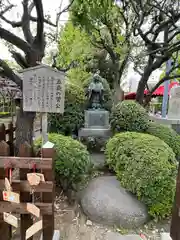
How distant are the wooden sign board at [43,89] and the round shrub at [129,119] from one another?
278 cm

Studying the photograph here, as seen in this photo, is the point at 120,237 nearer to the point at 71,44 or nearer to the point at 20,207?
the point at 20,207

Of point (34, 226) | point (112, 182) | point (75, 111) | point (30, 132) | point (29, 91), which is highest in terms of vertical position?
point (29, 91)

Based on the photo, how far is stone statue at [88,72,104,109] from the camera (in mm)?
5672

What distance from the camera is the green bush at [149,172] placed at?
8.43 ft

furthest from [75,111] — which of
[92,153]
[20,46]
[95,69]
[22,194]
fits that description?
[95,69]

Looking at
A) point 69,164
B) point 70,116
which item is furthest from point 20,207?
point 70,116

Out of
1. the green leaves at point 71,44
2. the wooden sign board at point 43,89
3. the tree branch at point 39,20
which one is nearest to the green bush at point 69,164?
the wooden sign board at point 43,89

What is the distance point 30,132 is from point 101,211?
82.5 inches

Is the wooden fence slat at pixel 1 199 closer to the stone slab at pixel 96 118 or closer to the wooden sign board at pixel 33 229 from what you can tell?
the wooden sign board at pixel 33 229

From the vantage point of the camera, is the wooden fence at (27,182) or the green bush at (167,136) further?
the green bush at (167,136)

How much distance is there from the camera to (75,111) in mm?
5285

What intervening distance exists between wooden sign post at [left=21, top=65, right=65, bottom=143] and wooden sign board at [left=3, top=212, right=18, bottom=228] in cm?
142

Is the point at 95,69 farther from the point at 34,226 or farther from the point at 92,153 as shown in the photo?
the point at 34,226

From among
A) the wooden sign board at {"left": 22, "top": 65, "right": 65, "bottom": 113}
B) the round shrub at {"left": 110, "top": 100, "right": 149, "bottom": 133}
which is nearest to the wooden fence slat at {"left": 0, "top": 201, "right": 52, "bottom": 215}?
the wooden sign board at {"left": 22, "top": 65, "right": 65, "bottom": 113}
